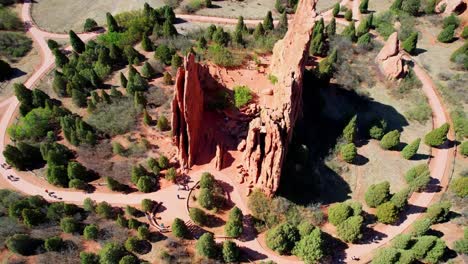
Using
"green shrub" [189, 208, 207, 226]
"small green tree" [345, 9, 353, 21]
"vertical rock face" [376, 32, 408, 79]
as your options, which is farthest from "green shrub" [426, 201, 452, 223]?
"small green tree" [345, 9, 353, 21]

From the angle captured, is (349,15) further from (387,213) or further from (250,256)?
(250,256)

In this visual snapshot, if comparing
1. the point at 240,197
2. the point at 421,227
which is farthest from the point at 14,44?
the point at 421,227

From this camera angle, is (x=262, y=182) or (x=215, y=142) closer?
(x=262, y=182)

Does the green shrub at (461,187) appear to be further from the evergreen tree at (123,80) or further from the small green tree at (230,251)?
the evergreen tree at (123,80)

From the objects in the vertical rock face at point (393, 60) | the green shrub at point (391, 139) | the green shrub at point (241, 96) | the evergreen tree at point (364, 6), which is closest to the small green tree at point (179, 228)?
the green shrub at point (241, 96)

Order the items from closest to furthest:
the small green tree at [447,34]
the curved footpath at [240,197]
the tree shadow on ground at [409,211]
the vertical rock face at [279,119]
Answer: the vertical rock face at [279,119] < the curved footpath at [240,197] < the tree shadow on ground at [409,211] < the small green tree at [447,34]

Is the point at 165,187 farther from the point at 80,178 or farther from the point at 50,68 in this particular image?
the point at 50,68

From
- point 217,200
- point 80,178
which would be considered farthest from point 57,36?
point 217,200
